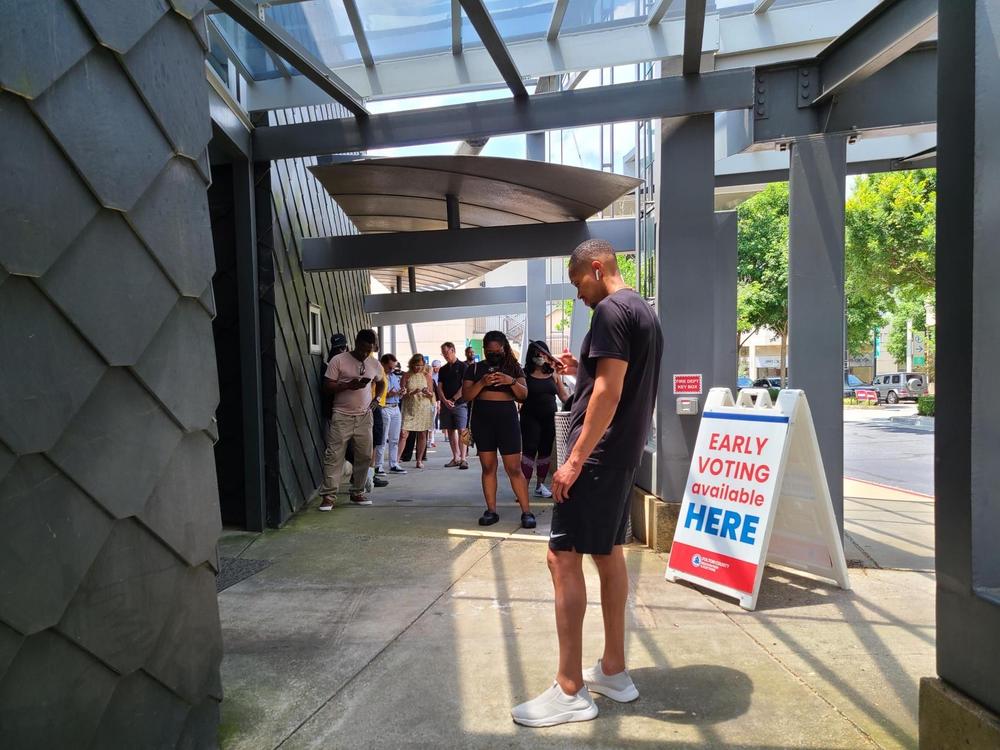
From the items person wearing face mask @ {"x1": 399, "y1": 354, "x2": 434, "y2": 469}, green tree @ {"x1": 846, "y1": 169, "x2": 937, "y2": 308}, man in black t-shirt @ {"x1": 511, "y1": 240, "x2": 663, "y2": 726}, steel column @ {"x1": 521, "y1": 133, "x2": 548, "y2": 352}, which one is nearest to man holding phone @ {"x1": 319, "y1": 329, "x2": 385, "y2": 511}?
person wearing face mask @ {"x1": 399, "y1": 354, "x2": 434, "y2": 469}

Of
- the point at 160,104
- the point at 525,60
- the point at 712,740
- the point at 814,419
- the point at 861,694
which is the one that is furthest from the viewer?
the point at 525,60

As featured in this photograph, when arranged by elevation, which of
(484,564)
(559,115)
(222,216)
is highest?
(559,115)

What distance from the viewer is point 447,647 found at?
11.6ft

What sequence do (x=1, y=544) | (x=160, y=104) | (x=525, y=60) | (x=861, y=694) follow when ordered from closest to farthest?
(x=1, y=544), (x=160, y=104), (x=861, y=694), (x=525, y=60)

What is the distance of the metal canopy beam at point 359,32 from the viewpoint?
4898 millimetres

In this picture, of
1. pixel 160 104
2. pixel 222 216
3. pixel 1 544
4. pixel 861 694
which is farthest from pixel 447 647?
pixel 222 216

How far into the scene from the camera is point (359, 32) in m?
5.21

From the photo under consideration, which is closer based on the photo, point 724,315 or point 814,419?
point 814,419

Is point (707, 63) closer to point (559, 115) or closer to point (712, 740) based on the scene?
point (559, 115)

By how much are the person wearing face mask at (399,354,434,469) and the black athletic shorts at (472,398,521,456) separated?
4258mm

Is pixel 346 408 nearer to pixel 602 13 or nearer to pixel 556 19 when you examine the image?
pixel 556 19

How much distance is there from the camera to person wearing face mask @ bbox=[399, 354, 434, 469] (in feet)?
34.6

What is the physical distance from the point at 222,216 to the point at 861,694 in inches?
227

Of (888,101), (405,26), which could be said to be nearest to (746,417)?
(888,101)
